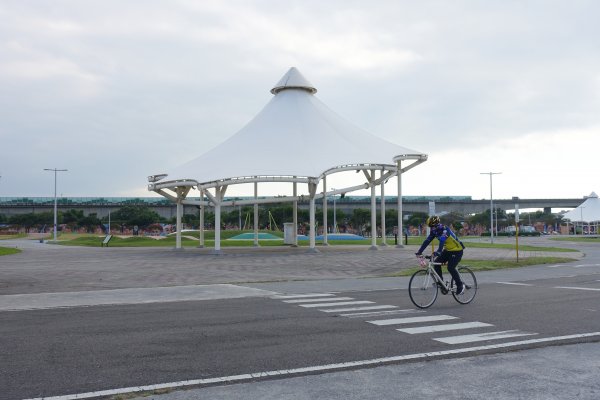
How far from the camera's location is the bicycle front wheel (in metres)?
11.2

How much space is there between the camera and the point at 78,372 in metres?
6.36

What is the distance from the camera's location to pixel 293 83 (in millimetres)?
42250

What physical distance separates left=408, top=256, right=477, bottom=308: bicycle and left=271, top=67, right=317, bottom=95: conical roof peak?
3194 cm

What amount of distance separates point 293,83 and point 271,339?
35.8 metres

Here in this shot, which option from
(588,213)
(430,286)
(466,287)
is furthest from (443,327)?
(588,213)

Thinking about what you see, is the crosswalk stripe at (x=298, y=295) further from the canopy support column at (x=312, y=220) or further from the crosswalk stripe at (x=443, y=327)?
the canopy support column at (x=312, y=220)

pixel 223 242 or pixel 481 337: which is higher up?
pixel 223 242

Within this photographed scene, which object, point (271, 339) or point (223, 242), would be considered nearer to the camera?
point (271, 339)

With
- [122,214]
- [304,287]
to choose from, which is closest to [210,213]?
[122,214]

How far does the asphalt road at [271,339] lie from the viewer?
19.6 ft

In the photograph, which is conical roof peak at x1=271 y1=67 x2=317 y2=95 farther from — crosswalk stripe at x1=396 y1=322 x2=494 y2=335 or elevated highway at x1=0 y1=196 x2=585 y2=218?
elevated highway at x1=0 y1=196 x2=585 y2=218

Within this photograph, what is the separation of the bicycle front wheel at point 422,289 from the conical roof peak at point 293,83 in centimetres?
3246

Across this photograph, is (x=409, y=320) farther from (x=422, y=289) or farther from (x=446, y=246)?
(x=446, y=246)

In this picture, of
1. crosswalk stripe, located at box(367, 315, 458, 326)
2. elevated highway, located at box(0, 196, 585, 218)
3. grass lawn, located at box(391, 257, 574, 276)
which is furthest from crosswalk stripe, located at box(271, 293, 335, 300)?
A: elevated highway, located at box(0, 196, 585, 218)
